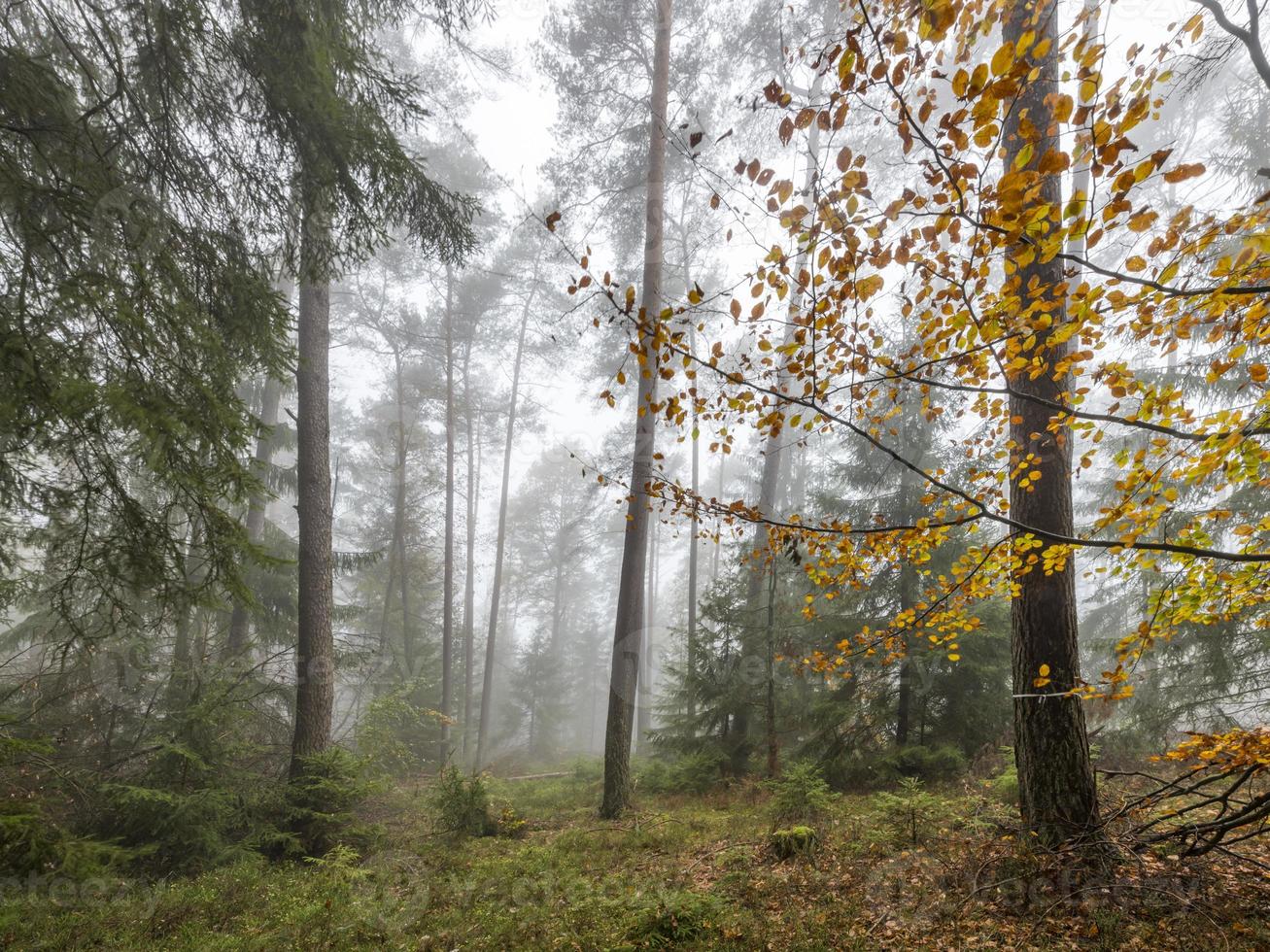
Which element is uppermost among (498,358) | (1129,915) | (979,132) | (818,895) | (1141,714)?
(498,358)

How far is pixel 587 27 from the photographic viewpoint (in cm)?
976

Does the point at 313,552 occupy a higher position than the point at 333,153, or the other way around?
the point at 333,153

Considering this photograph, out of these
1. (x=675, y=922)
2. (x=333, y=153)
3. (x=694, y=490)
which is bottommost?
(x=675, y=922)

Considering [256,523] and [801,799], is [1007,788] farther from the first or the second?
[256,523]

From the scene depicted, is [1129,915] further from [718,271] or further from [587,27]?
[718,271]

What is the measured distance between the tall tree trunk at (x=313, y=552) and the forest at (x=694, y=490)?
6 cm

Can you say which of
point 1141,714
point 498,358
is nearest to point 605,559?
point 498,358

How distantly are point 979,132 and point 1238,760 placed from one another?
355 cm

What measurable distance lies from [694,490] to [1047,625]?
4024 millimetres

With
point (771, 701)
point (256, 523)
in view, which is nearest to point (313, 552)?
point (256, 523)

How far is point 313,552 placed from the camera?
304 inches

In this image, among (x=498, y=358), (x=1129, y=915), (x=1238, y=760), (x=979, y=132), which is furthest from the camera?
(x=498, y=358)

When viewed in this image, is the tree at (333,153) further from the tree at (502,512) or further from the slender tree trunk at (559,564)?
the slender tree trunk at (559,564)
